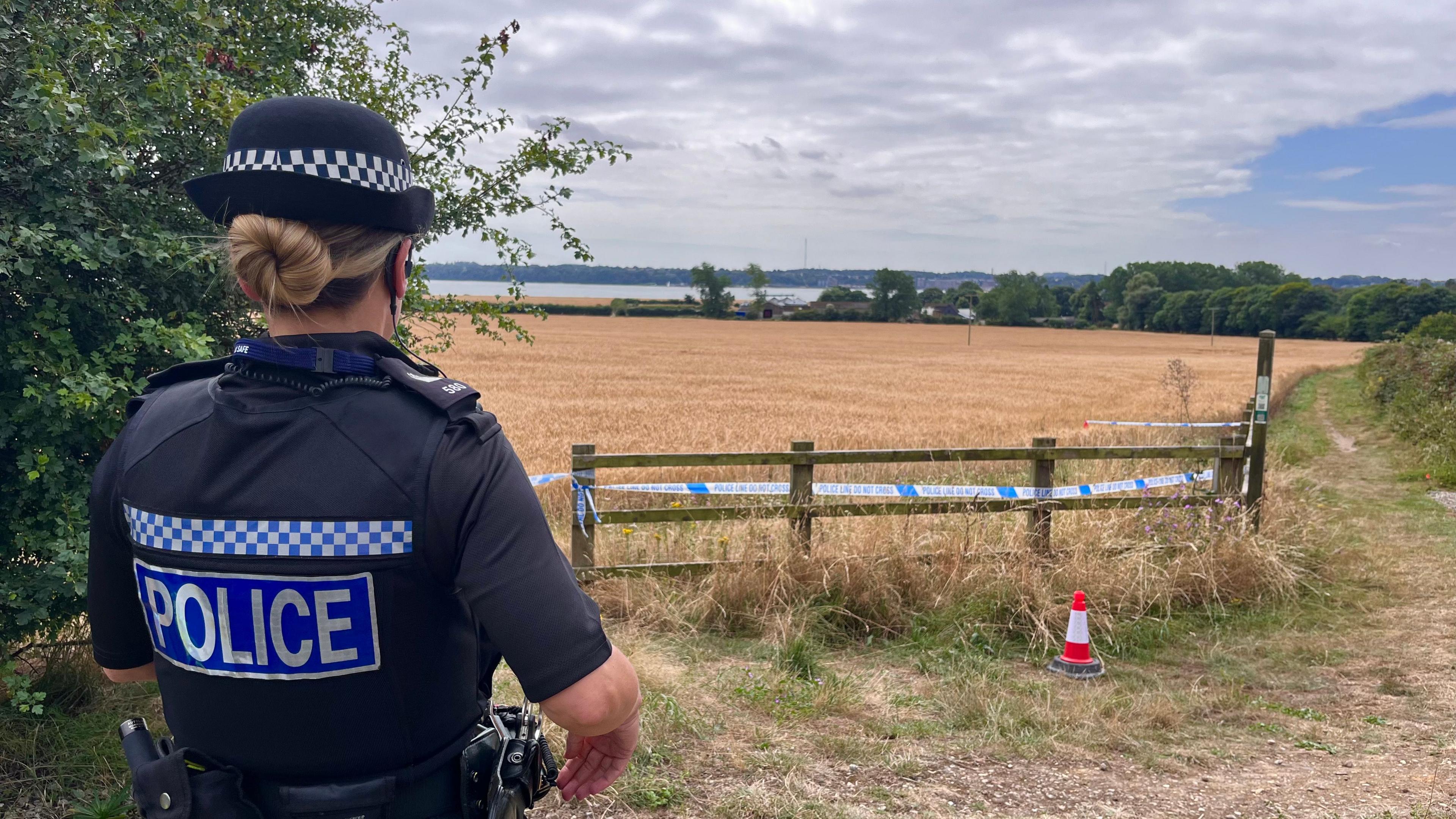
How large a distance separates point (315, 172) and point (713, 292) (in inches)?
4220

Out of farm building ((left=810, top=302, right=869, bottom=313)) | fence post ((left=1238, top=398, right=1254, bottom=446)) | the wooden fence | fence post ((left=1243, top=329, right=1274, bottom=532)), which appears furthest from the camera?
farm building ((left=810, top=302, right=869, bottom=313))

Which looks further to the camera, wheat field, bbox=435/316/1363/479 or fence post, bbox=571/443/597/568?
wheat field, bbox=435/316/1363/479

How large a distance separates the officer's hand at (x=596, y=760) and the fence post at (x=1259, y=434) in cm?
748

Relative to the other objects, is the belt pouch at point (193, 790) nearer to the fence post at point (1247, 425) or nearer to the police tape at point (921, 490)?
the police tape at point (921, 490)

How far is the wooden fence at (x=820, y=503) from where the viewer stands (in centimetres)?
662

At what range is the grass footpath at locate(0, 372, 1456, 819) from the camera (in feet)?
12.6

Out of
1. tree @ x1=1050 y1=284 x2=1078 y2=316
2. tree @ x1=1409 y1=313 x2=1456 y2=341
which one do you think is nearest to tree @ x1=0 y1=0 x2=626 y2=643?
tree @ x1=1409 y1=313 x2=1456 y2=341

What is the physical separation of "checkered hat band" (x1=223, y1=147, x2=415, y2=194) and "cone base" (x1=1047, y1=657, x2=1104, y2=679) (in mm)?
5069

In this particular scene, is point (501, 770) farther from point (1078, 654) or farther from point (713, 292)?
point (713, 292)

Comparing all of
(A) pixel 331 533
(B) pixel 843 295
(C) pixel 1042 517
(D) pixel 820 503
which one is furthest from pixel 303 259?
(B) pixel 843 295

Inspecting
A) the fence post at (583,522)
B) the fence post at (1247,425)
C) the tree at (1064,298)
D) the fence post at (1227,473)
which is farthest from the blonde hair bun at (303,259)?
the tree at (1064,298)

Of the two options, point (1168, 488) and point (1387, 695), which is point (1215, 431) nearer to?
point (1168, 488)

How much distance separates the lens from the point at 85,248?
2.96 metres

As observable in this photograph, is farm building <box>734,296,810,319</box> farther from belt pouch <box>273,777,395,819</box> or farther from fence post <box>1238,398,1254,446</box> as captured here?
belt pouch <box>273,777,395,819</box>
